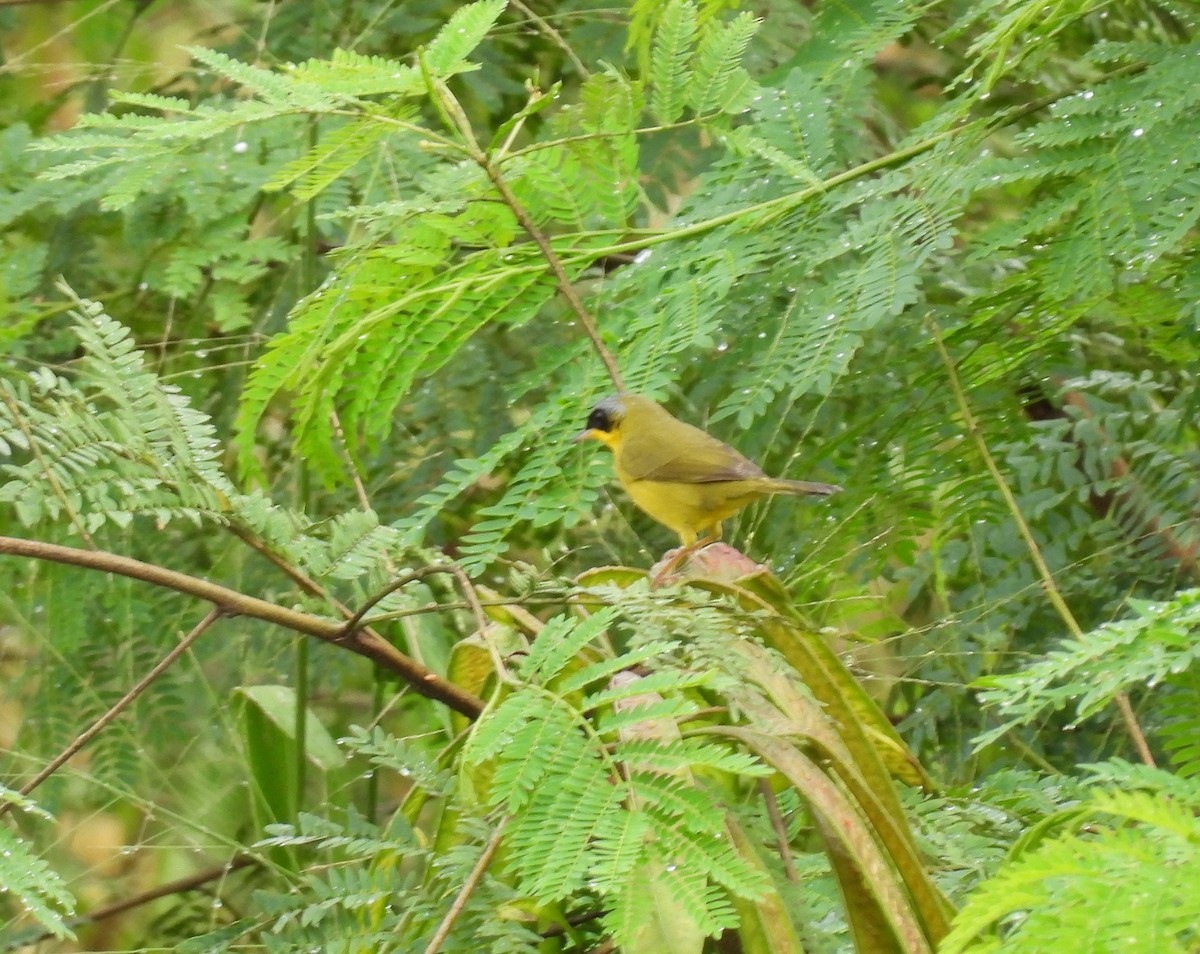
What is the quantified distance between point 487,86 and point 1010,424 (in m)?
1.64

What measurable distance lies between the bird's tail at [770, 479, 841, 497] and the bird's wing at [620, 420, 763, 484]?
151 millimetres

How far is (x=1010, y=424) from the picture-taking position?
6.88 feet

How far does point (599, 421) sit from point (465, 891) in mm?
1201

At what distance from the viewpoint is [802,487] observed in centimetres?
239

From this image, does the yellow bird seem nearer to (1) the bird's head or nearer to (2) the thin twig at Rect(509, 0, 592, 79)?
(1) the bird's head

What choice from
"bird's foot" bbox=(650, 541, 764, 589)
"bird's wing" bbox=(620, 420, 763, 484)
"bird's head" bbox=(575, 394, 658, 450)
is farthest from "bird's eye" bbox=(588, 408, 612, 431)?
"bird's foot" bbox=(650, 541, 764, 589)

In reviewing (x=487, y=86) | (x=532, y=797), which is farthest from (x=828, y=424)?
(x=532, y=797)

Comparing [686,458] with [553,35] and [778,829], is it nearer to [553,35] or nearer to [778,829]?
[553,35]

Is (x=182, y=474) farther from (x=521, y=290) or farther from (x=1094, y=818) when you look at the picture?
(x=1094, y=818)

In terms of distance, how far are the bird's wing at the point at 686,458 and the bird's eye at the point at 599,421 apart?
348 millimetres

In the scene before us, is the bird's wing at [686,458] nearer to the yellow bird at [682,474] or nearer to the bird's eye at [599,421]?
the yellow bird at [682,474]

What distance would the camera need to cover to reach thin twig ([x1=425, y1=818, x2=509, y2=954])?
3.77 feet

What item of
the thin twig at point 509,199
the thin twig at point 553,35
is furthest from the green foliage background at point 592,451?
the thin twig at point 553,35

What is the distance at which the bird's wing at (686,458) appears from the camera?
2711 millimetres
